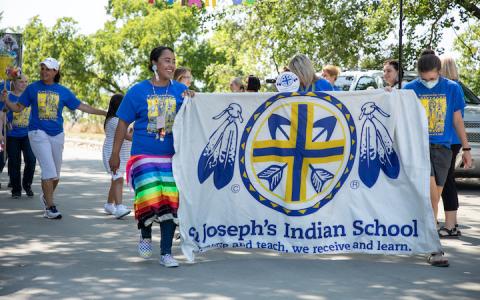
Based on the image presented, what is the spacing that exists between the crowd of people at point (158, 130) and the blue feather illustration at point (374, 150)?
80 cm

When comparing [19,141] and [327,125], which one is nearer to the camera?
[327,125]

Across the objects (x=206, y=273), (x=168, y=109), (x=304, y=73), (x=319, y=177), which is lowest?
(x=206, y=273)

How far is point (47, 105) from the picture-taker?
1149 centimetres

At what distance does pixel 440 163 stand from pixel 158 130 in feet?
9.91

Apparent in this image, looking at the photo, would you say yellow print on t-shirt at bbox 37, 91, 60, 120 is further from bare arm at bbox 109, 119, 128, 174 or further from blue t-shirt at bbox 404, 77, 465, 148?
blue t-shirt at bbox 404, 77, 465, 148

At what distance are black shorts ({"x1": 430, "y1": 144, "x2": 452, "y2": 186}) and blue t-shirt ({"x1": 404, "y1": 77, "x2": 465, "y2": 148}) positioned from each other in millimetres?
82

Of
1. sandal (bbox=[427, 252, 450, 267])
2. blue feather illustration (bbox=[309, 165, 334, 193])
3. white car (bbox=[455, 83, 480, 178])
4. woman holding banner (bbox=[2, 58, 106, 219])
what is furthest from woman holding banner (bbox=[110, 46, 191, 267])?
white car (bbox=[455, 83, 480, 178])

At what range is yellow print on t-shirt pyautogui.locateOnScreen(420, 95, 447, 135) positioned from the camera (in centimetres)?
918

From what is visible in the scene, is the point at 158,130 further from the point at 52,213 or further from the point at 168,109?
the point at 52,213

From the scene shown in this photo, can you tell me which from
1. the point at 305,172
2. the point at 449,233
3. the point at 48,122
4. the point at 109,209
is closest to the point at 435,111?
the point at 449,233

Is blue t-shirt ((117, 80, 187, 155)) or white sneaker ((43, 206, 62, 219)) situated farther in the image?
white sneaker ((43, 206, 62, 219))

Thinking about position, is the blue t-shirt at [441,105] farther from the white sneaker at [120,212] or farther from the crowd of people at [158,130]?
the white sneaker at [120,212]

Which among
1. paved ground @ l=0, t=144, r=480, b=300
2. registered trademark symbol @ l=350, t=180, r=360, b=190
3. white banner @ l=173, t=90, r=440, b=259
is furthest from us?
registered trademark symbol @ l=350, t=180, r=360, b=190

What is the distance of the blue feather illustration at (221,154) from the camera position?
8.52 meters
